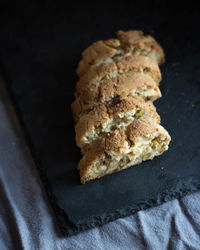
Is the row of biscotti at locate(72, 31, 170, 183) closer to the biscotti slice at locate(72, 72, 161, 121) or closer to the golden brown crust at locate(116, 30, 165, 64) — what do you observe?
the biscotti slice at locate(72, 72, 161, 121)

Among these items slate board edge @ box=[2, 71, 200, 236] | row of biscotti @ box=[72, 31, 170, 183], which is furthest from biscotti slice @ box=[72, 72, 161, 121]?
slate board edge @ box=[2, 71, 200, 236]

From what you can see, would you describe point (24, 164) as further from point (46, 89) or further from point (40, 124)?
point (46, 89)

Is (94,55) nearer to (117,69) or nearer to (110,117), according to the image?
(117,69)

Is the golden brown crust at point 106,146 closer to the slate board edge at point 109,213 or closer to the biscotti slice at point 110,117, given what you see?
the biscotti slice at point 110,117

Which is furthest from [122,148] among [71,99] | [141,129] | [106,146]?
[71,99]

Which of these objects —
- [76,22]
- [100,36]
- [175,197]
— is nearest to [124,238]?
[175,197]
